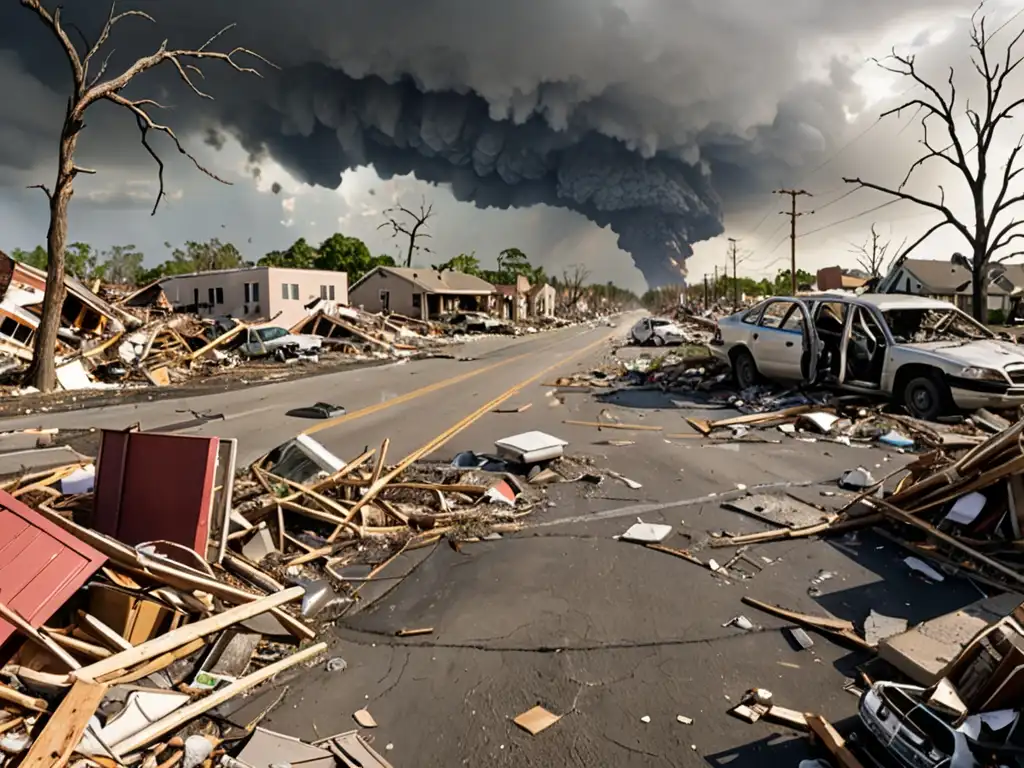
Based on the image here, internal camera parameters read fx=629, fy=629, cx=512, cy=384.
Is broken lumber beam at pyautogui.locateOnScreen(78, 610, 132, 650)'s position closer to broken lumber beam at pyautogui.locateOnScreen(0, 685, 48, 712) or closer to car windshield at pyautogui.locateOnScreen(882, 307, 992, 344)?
broken lumber beam at pyautogui.locateOnScreen(0, 685, 48, 712)

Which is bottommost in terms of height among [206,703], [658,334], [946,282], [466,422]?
[206,703]

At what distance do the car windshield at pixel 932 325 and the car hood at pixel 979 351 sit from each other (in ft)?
1.13

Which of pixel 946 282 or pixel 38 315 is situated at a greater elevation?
pixel 946 282

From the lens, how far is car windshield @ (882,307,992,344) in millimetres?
10731

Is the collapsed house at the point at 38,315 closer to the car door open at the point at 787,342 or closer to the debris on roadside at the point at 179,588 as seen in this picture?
the debris on roadside at the point at 179,588

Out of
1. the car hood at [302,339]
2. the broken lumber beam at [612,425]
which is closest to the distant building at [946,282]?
the car hood at [302,339]

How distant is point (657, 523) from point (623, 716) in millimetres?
2810

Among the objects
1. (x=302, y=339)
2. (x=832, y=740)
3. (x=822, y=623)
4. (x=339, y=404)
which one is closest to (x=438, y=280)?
(x=302, y=339)

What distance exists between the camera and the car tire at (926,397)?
9.55 metres

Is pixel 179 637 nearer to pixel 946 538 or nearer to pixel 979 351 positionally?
pixel 946 538

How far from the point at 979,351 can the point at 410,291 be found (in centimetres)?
5153

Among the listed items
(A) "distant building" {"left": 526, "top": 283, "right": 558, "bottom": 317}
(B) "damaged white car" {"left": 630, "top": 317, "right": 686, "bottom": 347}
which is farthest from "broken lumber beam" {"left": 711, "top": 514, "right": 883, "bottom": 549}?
(A) "distant building" {"left": 526, "top": 283, "right": 558, "bottom": 317}

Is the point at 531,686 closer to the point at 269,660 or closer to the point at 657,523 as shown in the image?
the point at 269,660

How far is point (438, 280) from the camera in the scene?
62.1 m
